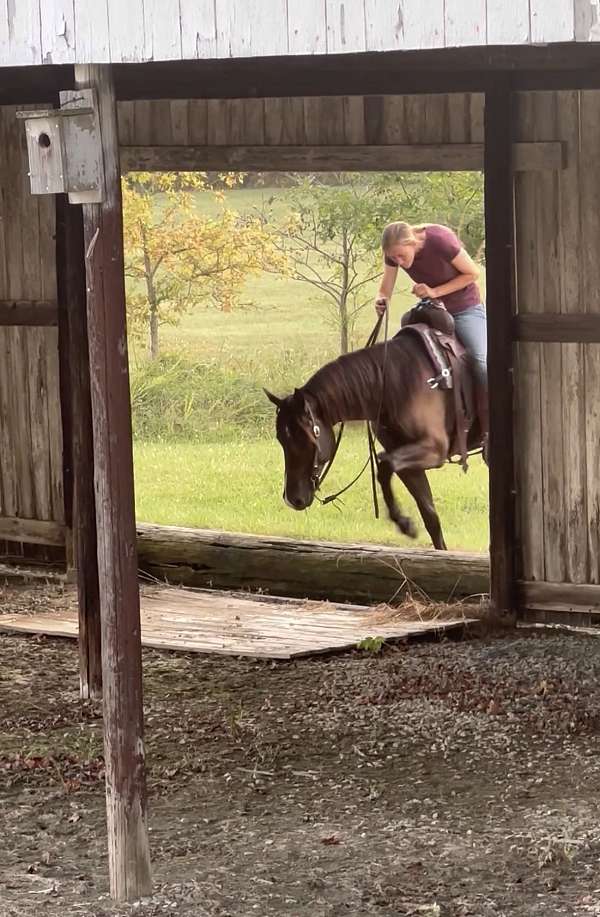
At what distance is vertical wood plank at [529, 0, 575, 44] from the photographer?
411cm

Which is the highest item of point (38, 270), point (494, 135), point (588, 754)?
point (494, 135)

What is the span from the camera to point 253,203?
21.1 meters

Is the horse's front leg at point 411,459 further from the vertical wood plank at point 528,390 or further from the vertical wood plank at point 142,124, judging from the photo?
the vertical wood plank at point 142,124

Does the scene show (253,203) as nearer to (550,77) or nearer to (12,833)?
(550,77)

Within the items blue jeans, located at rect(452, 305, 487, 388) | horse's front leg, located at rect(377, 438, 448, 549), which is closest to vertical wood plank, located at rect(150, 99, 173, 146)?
blue jeans, located at rect(452, 305, 487, 388)

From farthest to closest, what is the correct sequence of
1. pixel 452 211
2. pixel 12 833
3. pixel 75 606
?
pixel 452 211 < pixel 75 606 < pixel 12 833

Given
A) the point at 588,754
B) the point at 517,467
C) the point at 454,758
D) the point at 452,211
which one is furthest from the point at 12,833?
the point at 452,211

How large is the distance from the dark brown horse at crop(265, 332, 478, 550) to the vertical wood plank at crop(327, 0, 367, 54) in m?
5.17

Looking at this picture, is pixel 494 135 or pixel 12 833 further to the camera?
pixel 494 135

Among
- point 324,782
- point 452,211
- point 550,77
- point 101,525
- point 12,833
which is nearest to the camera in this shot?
point 101,525

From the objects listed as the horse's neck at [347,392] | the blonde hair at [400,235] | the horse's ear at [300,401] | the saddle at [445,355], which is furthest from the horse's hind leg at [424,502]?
the blonde hair at [400,235]

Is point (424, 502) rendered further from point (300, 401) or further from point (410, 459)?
point (300, 401)

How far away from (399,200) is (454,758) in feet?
40.7

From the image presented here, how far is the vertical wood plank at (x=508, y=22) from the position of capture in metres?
4.14
